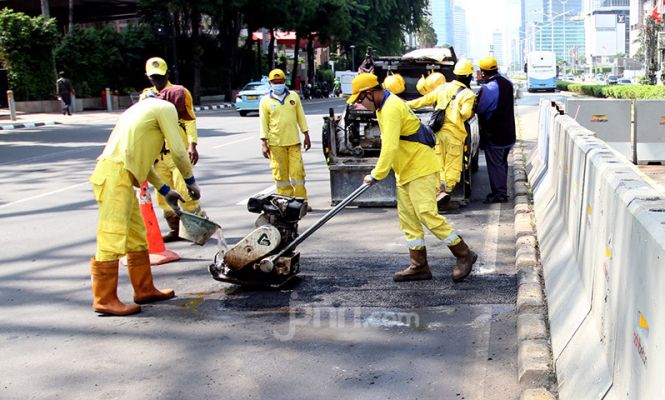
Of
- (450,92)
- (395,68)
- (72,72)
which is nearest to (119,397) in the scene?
(450,92)

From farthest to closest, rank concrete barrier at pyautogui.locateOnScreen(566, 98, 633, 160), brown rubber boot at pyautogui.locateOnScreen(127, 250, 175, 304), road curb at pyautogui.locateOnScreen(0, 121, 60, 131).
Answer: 1. road curb at pyautogui.locateOnScreen(0, 121, 60, 131)
2. concrete barrier at pyautogui.locateOnScreen(566, 98, 633, 160)
3. brown rubber boot at pyautogui.locateOnScreen(127, 250, 175, 304)

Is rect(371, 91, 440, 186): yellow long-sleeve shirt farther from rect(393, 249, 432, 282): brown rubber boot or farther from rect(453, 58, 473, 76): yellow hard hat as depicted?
rect(453, 58, 473, 76): yellow hard hat

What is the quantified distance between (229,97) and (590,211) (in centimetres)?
4443

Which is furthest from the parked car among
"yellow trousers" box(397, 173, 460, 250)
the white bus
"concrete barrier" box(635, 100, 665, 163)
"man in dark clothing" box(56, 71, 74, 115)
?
the white bus

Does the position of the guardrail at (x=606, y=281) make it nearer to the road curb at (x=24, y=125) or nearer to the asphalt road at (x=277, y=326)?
the asphalt road at (x=277, y=326)

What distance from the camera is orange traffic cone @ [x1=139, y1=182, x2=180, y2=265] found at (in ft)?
26.1

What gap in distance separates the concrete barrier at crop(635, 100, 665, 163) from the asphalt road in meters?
6.75

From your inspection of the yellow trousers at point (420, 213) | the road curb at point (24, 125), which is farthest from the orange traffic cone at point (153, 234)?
the road curb at point (24, 125)

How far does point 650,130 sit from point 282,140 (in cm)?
852

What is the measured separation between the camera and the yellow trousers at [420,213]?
21.9ft

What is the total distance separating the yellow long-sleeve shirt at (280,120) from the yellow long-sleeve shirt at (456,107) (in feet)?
5.72

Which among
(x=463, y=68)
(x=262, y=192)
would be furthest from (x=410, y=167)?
(x=262, y=192)

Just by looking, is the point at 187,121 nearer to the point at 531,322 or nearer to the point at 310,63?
the point at 531,322

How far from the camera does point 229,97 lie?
159 ft
